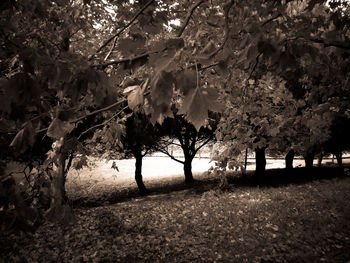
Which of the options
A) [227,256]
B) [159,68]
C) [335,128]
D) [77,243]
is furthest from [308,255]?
[335,128]

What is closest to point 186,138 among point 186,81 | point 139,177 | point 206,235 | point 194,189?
point 194,189

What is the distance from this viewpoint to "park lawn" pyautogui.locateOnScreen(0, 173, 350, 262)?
589cm

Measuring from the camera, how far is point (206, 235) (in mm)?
7266

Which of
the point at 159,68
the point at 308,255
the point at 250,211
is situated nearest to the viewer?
the point at 159,68

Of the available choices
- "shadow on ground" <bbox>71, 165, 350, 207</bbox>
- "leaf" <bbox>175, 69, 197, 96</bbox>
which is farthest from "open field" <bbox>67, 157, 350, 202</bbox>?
"leaf" <bbox>175, 69, 197, 96</bbox>

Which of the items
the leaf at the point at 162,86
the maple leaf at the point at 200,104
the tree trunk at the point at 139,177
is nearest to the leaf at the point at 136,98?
the leaf at the point at 162,86

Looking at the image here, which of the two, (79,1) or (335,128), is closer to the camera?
(79,1)

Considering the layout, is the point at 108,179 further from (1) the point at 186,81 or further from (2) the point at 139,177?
(1) the point at 186,81

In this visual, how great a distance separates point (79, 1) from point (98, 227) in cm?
664

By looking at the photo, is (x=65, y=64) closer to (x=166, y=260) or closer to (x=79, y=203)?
(x=166, y=260)

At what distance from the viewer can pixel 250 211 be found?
368 inches

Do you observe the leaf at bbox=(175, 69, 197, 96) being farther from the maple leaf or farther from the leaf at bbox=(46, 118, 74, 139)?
the leaf at bbox=(46, 118, 74, 139)

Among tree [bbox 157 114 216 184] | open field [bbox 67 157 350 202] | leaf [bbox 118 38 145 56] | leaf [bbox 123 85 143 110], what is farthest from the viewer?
tree [bbox 157 114 216 184]

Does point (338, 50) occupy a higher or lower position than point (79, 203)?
higher
